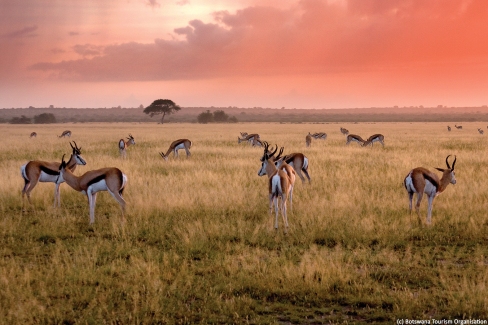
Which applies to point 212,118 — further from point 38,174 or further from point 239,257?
point 239,257

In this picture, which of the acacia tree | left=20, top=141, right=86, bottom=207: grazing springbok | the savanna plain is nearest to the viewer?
the savanna plain

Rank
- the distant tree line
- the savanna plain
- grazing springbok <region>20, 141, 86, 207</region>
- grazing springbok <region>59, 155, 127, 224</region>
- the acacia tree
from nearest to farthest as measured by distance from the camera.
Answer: the savanna plain → grazing springbok <region>59, 155, 127, 224</region> → grazing springbok <region>20, 141, 86, 207</region> → the acacia tree → the distant tree line

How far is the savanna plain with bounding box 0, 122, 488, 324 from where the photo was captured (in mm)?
5504

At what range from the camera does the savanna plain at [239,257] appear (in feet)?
18.1

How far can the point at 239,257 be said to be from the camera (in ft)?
24.3

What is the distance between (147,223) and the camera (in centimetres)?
973

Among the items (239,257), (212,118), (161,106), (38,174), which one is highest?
(161,106)

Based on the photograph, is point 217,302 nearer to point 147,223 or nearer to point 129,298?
point 129,298

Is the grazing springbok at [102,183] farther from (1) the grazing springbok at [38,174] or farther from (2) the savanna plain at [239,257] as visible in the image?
(1) the grazing springbok at [38,174]

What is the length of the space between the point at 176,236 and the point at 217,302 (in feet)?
11.3

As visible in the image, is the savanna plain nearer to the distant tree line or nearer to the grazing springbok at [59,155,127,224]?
the grazing springbok at [59,155,127,224]

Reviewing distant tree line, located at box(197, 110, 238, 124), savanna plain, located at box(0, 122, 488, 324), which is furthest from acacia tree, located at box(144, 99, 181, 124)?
savanna plain, located at box(0, 122, 488, 324)

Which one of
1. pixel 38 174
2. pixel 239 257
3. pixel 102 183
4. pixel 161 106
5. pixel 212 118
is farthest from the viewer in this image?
pixel 212 118

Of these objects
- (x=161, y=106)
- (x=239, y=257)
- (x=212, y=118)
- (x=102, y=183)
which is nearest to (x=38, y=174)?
(x=102, y=183)
